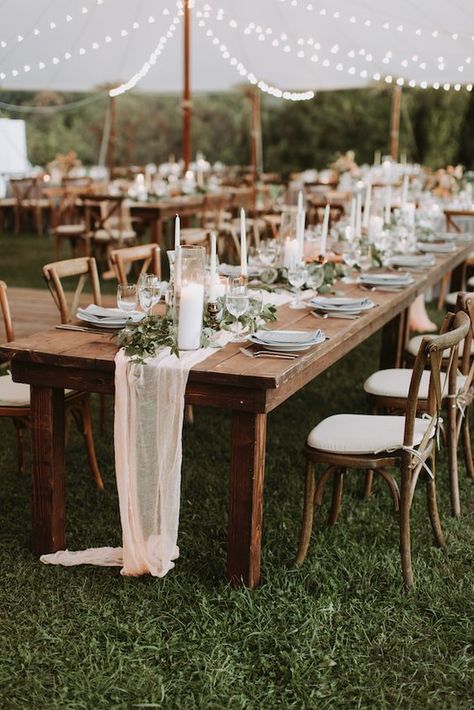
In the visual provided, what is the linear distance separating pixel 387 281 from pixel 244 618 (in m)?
1.96

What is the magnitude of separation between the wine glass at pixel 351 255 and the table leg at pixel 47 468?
186 cm

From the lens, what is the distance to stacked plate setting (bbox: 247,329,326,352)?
2.78m

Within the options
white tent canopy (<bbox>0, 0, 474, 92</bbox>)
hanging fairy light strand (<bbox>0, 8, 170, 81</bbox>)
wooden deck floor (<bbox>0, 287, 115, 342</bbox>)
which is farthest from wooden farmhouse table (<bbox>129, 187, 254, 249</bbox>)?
hanging fairy light strand (<bbox>0, 8, 170, 81</bbox>)

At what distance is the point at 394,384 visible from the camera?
354 cm

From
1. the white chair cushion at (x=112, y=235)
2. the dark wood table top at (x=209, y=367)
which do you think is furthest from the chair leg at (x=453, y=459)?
the white chair cushion at (x=112, y=235)

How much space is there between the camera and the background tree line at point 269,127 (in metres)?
16.2

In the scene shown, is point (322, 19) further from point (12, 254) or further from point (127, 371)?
point (12, 254)

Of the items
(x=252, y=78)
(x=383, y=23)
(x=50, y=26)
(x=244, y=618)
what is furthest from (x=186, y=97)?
(x=244, y=618)

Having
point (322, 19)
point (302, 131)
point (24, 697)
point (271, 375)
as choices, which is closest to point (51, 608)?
point (24, 697)

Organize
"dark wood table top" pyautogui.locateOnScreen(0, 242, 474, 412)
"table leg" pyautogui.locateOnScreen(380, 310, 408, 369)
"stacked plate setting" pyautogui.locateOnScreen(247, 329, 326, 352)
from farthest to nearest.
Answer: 1. "table leg" pyautogui.locateOnScreen(380, 310, 408, 369)
2. "stacked plate setting" pyautogui.locateOnScreen(247, 329, 326, 352)
3. "dark wood table top" pyautogui.locateOnScreen(0, 242, 474, 412)

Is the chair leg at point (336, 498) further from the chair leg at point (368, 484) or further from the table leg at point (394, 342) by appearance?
the table leg at point (394, 342)

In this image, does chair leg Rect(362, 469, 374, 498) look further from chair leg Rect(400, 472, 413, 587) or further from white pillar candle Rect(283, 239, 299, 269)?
white pillar candle Rect(283, 239, 299, 269)

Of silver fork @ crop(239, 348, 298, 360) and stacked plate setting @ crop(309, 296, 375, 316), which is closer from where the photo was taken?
silver fork @ crop(239, 348, 298, 360)

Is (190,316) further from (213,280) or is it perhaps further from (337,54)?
(337,54)
